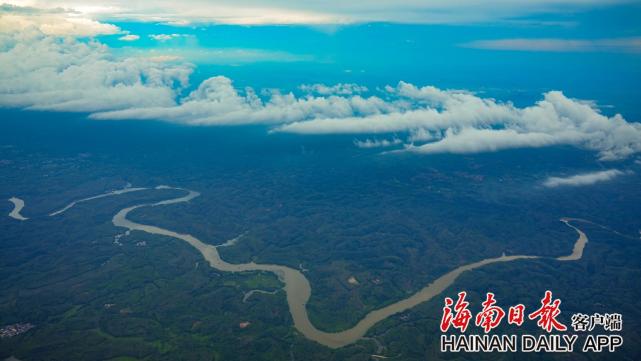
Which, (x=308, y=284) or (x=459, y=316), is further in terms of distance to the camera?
(x=308, y=284)

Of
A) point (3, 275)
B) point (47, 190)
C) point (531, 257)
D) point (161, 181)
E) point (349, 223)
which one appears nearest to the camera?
point (3, 275)

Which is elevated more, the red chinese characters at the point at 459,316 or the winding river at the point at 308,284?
the red chinese characters at the point at 459,316

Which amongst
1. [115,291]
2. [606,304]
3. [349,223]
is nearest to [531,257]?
[606,304]

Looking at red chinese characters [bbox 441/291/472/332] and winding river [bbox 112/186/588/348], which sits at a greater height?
red chinese characters [bbox 441/291/472/332]

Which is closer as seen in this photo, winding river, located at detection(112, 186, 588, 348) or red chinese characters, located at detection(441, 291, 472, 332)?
red chinese characters, located at detection(441, 291, 472, 332)

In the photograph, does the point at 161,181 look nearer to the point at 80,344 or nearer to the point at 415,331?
the point at 80,344

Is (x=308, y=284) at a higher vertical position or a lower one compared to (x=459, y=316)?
lower

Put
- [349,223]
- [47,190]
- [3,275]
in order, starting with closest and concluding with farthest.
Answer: [3,275]
[349,223]
[47,190]

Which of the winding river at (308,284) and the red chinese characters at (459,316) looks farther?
the winding river at (308,284)
